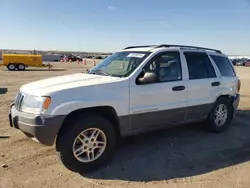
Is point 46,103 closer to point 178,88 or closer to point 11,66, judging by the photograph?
point 178,88

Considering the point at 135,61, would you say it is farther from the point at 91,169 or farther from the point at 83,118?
the point at 91,169

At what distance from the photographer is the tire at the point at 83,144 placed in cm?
367

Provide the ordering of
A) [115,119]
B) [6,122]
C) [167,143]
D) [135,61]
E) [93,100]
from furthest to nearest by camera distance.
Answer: [6,122]
[167,143]
[135,61]
[115,119]
[93,100]

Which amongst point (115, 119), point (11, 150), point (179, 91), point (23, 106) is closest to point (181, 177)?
point (115, 119)

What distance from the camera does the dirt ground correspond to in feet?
11.8

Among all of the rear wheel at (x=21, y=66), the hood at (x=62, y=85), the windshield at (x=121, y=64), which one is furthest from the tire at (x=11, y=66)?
the hood at (x=62, y=85)

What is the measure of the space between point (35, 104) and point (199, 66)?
10.9 feet

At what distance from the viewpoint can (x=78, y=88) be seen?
372 cm

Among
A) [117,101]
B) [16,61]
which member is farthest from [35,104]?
[16,61]

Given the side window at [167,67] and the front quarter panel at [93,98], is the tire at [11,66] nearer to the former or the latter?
the side window at [167,67]

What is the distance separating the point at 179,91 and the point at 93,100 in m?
1.75

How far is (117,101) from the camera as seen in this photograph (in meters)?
4.02

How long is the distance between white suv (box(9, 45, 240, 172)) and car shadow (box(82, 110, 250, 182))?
0.34 meters

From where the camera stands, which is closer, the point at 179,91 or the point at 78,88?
the point at 78,88
